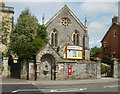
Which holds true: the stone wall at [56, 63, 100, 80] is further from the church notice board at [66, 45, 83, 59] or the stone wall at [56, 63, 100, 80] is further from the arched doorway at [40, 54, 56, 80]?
the church notice board at [66, 45, 83, 59]

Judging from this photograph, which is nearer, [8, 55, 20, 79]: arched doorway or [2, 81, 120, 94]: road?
[2, 81, 120, 94]: road

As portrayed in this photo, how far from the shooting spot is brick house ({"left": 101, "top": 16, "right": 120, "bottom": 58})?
139ft

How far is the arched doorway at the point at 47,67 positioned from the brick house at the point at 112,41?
24.0 m

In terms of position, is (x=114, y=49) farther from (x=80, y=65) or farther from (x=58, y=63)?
(x=58, y=63)

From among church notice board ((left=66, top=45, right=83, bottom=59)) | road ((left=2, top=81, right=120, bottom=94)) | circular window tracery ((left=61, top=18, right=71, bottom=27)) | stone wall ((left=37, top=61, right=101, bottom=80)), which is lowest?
road ((left=2, top=81, right=120, bottom=94))

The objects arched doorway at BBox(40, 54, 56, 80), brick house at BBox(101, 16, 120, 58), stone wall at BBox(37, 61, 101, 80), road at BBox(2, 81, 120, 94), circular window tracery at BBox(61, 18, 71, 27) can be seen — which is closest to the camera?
road at BBox(2, 81, 120, 94)

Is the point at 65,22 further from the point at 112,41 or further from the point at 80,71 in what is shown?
the point at 80,71

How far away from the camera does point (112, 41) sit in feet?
144

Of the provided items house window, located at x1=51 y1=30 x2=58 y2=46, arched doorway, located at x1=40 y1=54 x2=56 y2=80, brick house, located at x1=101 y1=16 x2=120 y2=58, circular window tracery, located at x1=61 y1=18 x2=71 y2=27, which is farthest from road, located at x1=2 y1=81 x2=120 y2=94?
brick house, located at x1=101 y1=16 x2=120 y2=58

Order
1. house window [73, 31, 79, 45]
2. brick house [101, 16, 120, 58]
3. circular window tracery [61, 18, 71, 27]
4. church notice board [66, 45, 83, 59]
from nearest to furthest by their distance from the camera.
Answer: church notice board [66, 45, 83, 59], circular window tracery [61, 18, 71, 27], house window [73, 31, 79, 45], brick house [101, 16, 120, 58]

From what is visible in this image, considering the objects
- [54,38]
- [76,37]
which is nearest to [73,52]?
[54,38]

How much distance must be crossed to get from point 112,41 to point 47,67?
1050 inches

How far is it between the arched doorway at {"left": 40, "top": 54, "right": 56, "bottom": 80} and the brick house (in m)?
24.0

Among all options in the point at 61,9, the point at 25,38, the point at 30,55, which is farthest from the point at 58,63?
the point at 61,9
